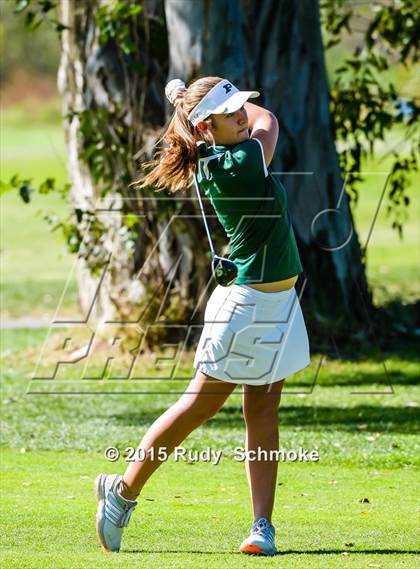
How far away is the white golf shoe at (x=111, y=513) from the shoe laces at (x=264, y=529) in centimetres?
57

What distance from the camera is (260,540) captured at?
564 cm

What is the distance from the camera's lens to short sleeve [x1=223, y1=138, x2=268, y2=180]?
5.57m

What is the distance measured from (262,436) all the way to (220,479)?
207 centimetres

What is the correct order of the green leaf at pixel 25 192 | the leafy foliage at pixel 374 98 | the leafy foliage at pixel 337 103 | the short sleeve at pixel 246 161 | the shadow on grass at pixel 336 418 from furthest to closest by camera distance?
1. the leafy foliage at pixel 374 98
2. the leafy foliage at pixel 337 103
3. the green leaf at pixel 25 192
4. the shadow on grass at pixel 336 418
5. the short sleeve at pixel 246 161

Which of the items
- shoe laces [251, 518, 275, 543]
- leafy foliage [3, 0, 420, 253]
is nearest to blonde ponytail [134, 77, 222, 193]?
shoe laces [251, 518, 275, 543]

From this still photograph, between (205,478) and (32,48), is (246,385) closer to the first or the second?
(205,478)

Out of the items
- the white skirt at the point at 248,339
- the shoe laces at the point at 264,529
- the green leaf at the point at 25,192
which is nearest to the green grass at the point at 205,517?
the shoe laces at the point at 264,529

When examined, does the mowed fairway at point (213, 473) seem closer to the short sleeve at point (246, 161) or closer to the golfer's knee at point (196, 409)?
the golfer's knee at point (196, 409)

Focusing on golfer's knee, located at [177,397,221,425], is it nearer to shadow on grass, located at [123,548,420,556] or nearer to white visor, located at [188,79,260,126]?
shadow on grass, located at [123,548,420,556]

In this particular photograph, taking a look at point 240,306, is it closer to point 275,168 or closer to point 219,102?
point 219,102

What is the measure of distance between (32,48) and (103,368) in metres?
65.0

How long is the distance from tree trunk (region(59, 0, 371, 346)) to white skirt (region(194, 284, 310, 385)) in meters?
6.60

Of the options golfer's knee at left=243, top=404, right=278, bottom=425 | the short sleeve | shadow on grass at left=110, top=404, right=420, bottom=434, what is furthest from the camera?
shadow on grass at left=110, top=404, right=420, bottom=434

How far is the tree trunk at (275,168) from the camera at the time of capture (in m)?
12.7
